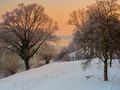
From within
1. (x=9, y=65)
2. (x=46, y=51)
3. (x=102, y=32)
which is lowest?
Answer: (x=9, y=65)

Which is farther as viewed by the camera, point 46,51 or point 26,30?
point 46,51

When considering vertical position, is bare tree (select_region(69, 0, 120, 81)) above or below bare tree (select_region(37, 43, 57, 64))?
above

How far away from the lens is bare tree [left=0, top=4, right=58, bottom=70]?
4116cm

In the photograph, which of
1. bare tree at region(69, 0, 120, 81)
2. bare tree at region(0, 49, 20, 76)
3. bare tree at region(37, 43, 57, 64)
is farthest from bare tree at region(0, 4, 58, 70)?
bare tree at region(69, 0, 120, 81)

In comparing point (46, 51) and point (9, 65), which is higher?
point (46, 51)

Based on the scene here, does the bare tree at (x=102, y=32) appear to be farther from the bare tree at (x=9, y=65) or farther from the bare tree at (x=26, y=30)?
the bare tree at (x=9, y=65)

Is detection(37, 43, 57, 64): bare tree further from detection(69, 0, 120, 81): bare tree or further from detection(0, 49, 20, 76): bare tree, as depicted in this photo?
detection(69, 0, 120, 81): bare tree

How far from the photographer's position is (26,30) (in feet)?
140

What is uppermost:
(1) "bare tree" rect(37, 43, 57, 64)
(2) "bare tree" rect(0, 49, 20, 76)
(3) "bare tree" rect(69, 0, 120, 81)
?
(3) "bare tree" rect(69, 0, 120, 81)

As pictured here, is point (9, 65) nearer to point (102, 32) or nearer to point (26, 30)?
point (26, 30)

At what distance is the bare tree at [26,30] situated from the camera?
135 ft

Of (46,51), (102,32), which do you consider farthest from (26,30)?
(102,32)

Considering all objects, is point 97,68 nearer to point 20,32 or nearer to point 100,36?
point 100,36

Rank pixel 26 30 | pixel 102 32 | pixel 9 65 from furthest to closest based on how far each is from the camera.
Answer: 1. pixel 9 65
2. pixel 26 30
3. pixel 102 32
